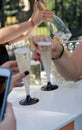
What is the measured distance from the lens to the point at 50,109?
119 cm

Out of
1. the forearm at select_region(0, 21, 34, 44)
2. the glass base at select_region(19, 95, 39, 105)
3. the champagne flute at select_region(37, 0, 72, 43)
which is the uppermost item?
the champagne flute at select_region(37, 0, 72, 43)

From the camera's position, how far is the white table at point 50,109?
3.52 feet

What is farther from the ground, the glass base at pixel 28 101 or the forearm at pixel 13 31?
the forearm at pixel 13 31

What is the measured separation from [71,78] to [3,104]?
2.37ft

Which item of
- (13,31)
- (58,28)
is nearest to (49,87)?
(58,28)

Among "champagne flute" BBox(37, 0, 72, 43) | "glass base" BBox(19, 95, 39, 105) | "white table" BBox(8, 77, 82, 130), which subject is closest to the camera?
"white table" BBox(8, 77, 82, 130)

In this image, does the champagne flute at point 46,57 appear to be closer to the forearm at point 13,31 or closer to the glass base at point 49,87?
the glass base at point 49,87

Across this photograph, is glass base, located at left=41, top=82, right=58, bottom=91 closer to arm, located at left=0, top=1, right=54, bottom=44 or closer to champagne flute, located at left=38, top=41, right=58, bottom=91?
champagne flute, located at left=38, top=41, right=58, bottom=91

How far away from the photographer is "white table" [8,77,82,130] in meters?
1.07

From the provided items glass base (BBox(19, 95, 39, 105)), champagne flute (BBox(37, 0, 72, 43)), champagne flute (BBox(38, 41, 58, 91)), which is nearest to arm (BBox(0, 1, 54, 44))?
champagne flute (BBox(37, 0, 72, 43))

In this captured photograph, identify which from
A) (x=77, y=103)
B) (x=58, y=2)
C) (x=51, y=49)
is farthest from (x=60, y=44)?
(x=58, y=2)

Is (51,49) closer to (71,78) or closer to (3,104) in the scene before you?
(71,78)

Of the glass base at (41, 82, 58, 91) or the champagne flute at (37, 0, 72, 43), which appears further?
the champagne flute at (37, 0, 72, 43)

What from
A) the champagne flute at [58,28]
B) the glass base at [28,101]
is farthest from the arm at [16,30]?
the glass base at [28,101]
